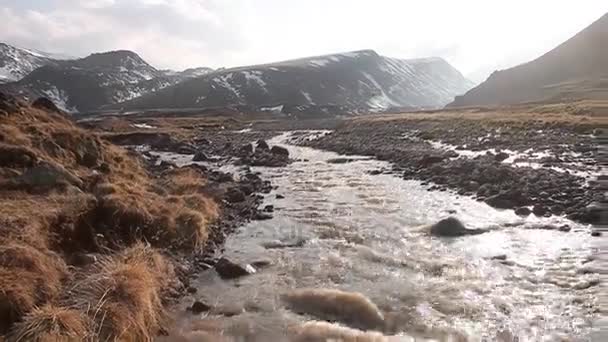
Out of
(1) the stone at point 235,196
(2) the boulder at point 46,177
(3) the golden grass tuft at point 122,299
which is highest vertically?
(2) the boulder at point 46,177

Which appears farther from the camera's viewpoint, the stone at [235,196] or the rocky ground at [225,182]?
the stone at [235,196]

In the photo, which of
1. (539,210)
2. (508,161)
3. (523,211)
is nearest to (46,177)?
(523,211)

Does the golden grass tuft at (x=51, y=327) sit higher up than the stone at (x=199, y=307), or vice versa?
the golden grass tuft at (x=51, y=327)

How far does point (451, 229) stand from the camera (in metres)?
19.4

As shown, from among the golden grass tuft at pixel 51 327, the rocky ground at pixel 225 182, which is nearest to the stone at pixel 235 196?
the rocky ground at pixel 225 182

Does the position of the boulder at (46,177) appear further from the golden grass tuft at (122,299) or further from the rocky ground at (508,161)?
the rocky ground at (508,161)

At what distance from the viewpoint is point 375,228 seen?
20500 millimetres

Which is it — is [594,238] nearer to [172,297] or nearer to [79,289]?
[172,297]

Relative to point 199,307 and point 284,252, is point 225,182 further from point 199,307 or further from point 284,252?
point 199,307

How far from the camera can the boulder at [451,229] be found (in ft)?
63.2

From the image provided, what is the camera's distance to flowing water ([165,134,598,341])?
38.0 feet

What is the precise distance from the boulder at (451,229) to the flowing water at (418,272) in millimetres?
468

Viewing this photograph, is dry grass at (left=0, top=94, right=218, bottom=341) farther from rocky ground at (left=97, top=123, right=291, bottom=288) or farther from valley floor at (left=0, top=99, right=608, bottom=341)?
rocky ground at (left=97, top=123, right=291, bottom=288)

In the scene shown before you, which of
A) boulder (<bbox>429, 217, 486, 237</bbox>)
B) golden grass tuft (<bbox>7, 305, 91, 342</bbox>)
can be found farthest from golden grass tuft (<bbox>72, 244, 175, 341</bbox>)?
boulder (<bbox>429, 217, 486, 237</bbox>)
